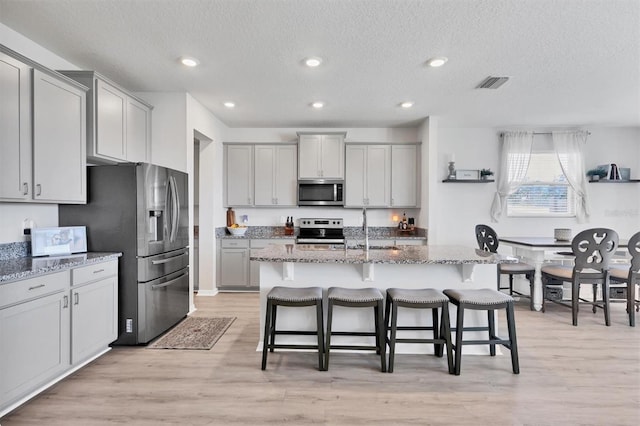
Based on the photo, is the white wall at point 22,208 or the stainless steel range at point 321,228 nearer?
the white wall at point 22,208

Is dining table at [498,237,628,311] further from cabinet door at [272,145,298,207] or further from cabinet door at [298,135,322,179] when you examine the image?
cabinet door at [272,145,298,207]

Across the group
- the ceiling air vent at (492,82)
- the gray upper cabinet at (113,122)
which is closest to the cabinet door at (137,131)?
the gray upper cabinet at (113,122)

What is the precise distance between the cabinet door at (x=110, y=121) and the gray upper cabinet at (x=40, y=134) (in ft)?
0.47

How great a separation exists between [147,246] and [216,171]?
7.45 feet

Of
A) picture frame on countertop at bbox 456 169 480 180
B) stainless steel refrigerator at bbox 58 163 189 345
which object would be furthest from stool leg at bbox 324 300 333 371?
picture frame on countertop at bbox 456 169 480 180

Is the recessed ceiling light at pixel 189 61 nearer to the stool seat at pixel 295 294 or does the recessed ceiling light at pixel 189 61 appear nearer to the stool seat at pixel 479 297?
the stool seat at pixel 295 294

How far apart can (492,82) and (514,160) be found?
7.90ft

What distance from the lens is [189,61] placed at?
10.0 feet

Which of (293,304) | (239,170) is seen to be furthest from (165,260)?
(239,170)

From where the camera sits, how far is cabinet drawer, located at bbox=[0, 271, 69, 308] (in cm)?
190

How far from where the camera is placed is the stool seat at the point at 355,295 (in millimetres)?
2486

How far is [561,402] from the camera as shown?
2164 mm

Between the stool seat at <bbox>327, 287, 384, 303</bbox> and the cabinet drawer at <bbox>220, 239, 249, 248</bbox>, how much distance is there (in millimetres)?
2633

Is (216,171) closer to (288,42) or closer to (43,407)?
(288,42)
